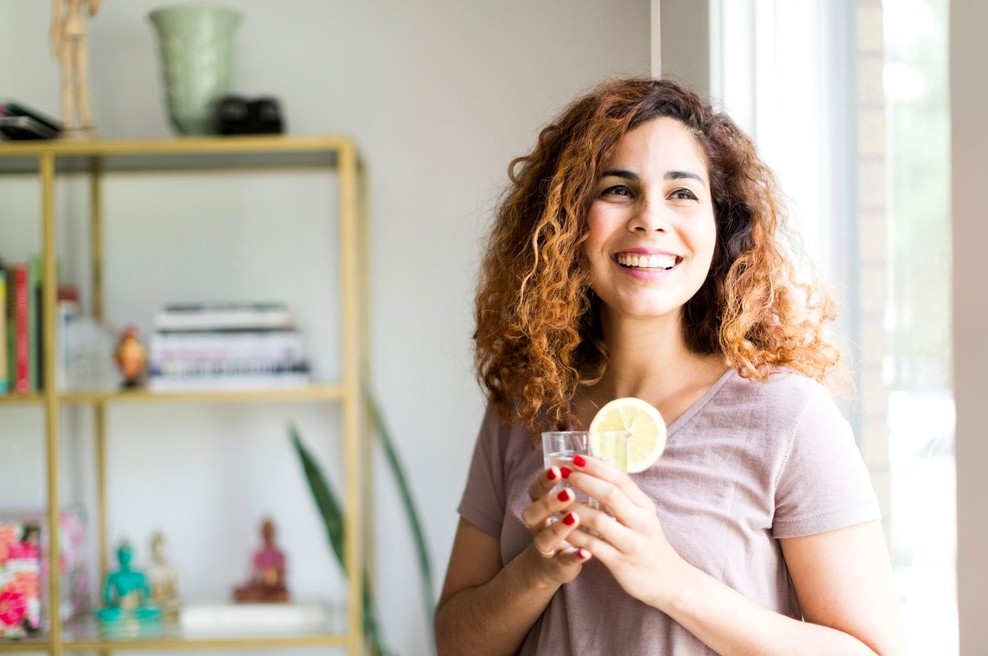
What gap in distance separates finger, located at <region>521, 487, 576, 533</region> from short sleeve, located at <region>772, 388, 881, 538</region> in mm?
250

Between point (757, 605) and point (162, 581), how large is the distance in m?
1.86

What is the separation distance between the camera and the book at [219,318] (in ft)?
8.35

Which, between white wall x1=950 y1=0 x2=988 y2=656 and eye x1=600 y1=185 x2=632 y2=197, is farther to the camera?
eye x1=600 y1=185 x2=632 y2=197

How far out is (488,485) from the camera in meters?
1.50

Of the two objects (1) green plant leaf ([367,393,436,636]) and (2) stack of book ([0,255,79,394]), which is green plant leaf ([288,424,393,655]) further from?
(2) stack of book ([0,255,79,394])

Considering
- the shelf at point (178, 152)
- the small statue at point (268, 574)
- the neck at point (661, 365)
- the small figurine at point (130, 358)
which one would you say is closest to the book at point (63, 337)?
the small figurine at point (130, 358)

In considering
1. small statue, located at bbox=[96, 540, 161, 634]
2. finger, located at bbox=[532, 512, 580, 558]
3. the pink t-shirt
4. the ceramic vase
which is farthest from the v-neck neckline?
small statue, located at bbox=[96, 540, 161, 634]

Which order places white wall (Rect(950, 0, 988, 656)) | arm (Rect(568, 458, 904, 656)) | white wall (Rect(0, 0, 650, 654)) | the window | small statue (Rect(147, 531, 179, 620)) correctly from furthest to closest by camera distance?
white wall (Rect(0, 0, 650, 654)) → small statue (Rect(147, 531, 179, 620)) → the window → arm (Rect(568, 458, 904, 656)) → white wall (Rect(950, 0, 988, 656))

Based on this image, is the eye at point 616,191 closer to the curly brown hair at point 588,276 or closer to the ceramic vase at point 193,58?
the curly brown hair at point 588,276

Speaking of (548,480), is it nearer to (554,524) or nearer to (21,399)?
(554,524)

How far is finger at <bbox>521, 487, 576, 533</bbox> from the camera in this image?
3.81 feet

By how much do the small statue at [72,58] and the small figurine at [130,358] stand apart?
19.6 inches

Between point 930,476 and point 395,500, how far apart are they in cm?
164

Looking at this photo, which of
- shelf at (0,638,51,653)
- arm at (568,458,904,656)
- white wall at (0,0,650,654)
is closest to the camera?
arm at (568,458,904,656)
